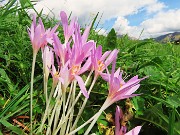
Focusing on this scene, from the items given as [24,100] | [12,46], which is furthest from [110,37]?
[24,100]

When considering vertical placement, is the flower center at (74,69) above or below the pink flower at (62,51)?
below

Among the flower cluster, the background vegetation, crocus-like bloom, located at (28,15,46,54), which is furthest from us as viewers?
the background vegetation

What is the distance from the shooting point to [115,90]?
A: 4.55ft

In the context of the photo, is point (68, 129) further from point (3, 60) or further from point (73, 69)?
point (3, 60)

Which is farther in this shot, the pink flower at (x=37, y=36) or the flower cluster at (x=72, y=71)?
the pink flower at (x=37, y=36)

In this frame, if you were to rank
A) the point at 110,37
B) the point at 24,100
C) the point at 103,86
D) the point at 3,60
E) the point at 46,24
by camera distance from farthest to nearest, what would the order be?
the point at 46,24 → the point at 110,37 → the point at 3,60 → the point at 103,86 → the point at 24,100

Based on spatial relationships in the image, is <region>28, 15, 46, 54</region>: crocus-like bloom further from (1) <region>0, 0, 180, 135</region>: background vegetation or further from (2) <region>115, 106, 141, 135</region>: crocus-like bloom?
(2) <region>115, 106, 141, 135</region>: crocus-like bloom

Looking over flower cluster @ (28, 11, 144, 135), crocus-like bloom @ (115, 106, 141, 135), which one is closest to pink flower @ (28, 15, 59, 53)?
flower cluster @ (28, 11, 144, 135)

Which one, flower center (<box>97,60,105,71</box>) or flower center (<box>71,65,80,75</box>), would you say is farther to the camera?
flower center (<box>97,60,105,71</box>)

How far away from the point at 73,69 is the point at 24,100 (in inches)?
22.8

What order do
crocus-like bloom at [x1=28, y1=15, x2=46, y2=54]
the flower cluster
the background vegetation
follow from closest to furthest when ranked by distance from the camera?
the flower cluster, crocus-like bloom at [x1=28, y1=15, x2=46, y2=54], the background vegetation

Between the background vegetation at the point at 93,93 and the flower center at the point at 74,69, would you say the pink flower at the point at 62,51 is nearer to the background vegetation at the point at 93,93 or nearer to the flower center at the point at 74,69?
the flower center at the point at 74,69

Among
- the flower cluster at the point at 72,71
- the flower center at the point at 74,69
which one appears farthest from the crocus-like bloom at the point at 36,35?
the flower center at the point at 74,69

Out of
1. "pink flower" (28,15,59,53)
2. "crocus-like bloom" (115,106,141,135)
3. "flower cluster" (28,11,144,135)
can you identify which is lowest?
"crocus-like bloom" (115,106,141,135)
